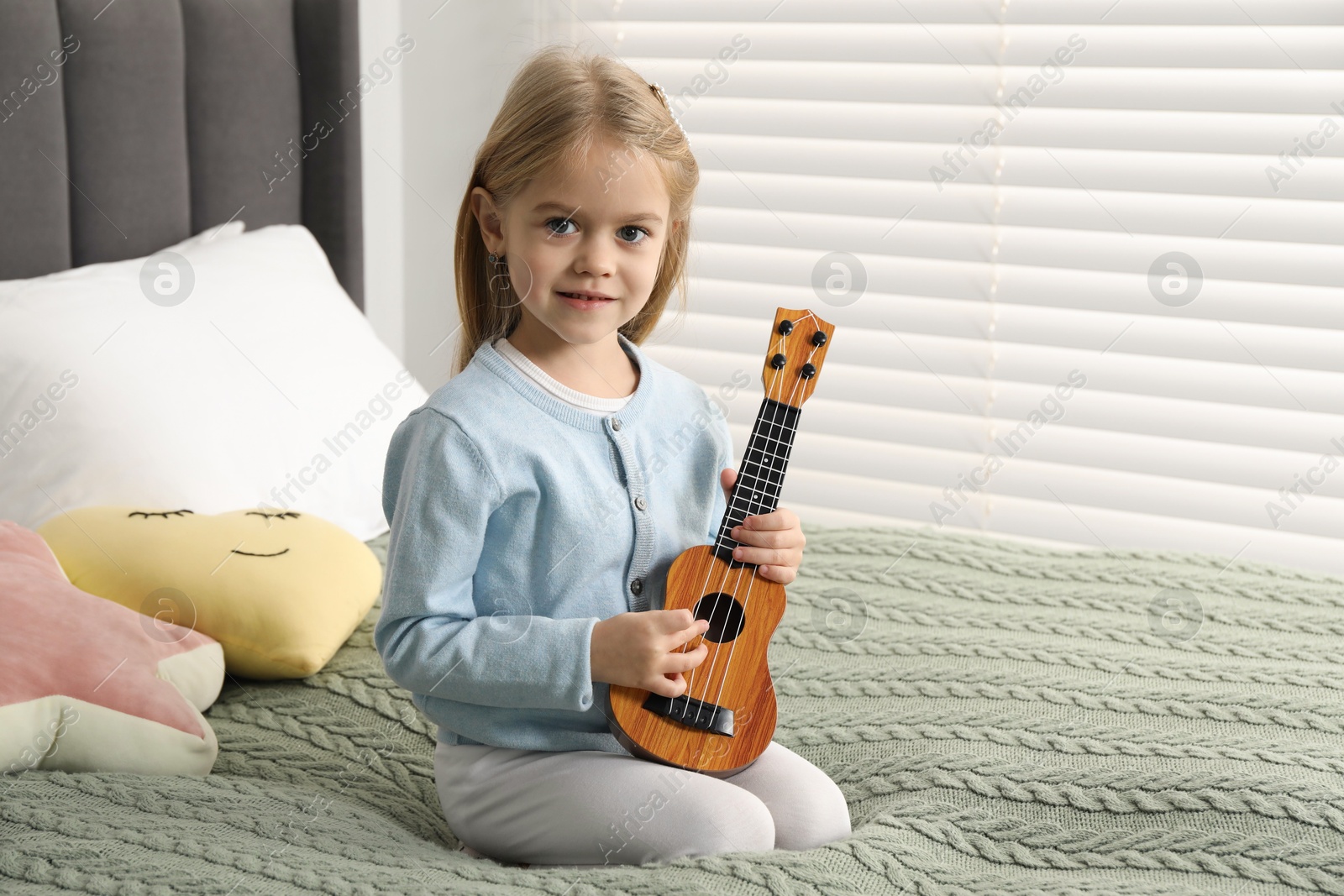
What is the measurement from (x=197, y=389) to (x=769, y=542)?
2.79 ft

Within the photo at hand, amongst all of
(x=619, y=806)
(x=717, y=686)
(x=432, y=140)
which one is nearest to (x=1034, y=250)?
(x=432, y=140)

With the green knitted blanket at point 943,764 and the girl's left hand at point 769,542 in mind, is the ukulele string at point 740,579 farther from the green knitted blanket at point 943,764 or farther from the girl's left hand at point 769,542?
the green knitted blanket at point 943,764

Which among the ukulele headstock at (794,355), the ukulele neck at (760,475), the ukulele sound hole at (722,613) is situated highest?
the ukulele headstock at (794,355)

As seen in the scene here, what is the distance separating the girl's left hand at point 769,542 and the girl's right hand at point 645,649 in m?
0.10

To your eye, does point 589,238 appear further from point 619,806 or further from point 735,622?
point 619,806

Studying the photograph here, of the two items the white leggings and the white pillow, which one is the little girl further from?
the white pillow

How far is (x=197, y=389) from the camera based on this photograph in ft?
4.92

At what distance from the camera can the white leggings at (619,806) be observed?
37.5 inches

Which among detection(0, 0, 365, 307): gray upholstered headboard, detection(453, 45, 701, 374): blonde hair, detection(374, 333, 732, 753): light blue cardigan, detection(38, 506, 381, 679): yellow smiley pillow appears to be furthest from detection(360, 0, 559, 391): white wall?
detection(374, 333, 732, 753): light blue cardigan

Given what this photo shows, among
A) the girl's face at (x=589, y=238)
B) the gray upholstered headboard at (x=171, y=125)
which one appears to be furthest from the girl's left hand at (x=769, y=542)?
the gray upholstered headboard at (x=171, y=125)

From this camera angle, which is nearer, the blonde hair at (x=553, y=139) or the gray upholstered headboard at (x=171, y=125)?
the blonde hair at (x=553, y=139)

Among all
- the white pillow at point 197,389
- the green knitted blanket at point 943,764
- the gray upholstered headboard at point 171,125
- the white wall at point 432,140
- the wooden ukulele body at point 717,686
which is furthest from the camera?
the white wall at point 432,140

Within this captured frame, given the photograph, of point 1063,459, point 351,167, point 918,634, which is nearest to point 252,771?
point 918,634

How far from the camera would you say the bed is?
2.97 ft
